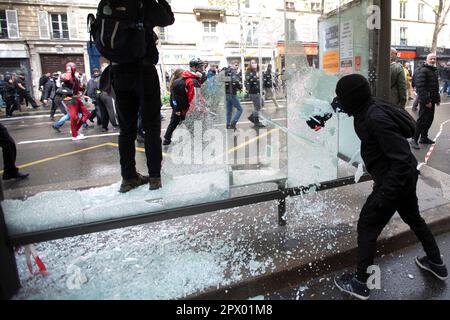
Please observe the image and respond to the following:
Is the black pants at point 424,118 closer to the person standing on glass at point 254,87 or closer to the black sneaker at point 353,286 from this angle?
the person standing on glass at point 254,87

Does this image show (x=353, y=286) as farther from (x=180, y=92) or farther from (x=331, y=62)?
(x=180, y=92)

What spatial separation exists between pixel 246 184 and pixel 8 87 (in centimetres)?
1590

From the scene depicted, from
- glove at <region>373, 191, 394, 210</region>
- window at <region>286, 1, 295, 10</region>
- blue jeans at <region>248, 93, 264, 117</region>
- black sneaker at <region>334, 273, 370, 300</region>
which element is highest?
window at <region>286, 1, 295, 10</region>

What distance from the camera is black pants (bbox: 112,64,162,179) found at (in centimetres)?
286

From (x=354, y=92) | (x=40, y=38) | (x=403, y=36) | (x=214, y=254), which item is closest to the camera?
(x=354, y=92)

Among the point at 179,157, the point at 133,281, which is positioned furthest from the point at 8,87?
the point at 133,281

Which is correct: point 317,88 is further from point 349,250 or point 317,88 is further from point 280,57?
point 349,250

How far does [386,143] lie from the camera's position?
2.29 meters

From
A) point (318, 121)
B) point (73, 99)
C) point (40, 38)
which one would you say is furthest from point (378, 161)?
point (40, 38)

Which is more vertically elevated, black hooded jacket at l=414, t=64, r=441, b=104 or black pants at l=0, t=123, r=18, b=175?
black hooded jacket at l=414, t=64, r=441, b=104

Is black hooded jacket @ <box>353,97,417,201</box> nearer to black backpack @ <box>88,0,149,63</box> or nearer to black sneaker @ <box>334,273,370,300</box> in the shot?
black sneaker @ <box>334,273,370,300</box>

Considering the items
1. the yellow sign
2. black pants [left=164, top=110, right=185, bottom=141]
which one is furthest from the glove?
black pants [left=164, top=110, right=185, bottom=141]

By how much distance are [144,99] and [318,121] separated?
5.17ft

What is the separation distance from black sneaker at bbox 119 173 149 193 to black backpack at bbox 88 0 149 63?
3.33 feet
